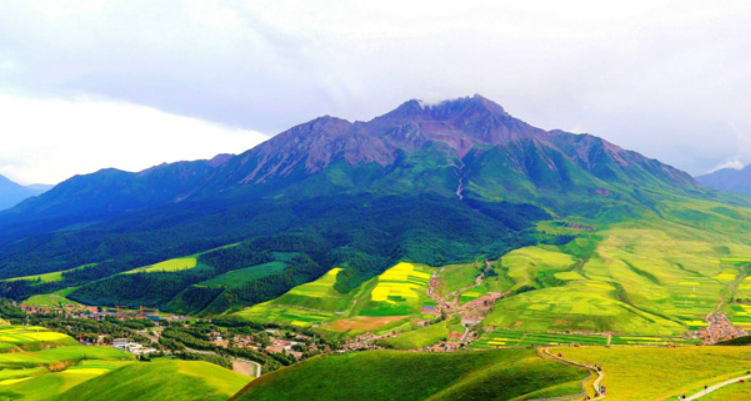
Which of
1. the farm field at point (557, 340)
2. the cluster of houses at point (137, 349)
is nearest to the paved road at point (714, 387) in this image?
the farm field at point (557, 340)

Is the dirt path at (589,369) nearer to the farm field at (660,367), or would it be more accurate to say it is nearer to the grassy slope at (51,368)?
the farm field at (660,367)

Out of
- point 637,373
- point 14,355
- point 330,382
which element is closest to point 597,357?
point 637,373

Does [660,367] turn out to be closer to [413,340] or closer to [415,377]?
[415,377]

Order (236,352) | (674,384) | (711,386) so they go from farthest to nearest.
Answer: (236,352), (674,384), (711,386)

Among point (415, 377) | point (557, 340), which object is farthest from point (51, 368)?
point (557, 340)

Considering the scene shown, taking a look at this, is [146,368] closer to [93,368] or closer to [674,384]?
[93,368]

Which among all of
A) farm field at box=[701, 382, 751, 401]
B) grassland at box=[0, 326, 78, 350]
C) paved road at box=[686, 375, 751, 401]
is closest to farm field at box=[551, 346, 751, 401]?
paved road at box=[686, 375, 751, 401]
